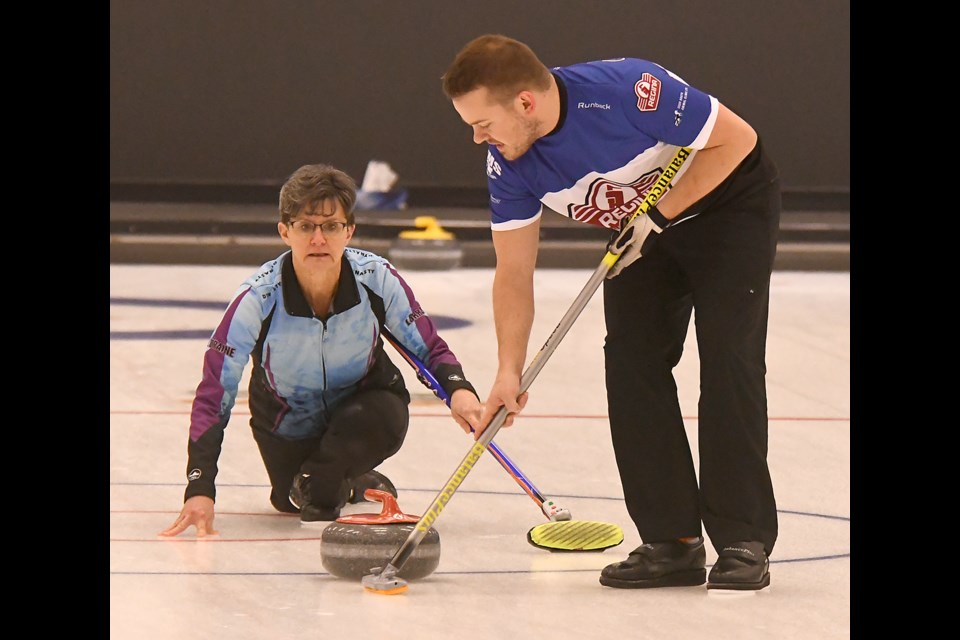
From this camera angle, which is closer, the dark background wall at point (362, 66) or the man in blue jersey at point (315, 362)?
the man in blue jersey at point (315, 362)

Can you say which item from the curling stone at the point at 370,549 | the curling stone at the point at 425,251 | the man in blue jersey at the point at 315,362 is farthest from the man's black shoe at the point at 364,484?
the curling stone at the point at 425,251

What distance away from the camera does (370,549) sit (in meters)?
2.74

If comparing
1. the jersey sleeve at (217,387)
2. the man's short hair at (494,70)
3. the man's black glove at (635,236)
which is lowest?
the jersey sleeve at (217,387)

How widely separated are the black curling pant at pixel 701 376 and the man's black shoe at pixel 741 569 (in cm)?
2

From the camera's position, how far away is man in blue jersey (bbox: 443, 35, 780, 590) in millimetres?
2621

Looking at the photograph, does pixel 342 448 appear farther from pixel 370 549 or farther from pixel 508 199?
pixel 508 199

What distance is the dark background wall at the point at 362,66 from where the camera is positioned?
9.97 metres

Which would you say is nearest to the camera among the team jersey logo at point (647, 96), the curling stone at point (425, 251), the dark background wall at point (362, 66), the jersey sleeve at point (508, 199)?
the team jersey logo at point (647, 96)

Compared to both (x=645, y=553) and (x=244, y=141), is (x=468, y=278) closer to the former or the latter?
(x=244, y=141)

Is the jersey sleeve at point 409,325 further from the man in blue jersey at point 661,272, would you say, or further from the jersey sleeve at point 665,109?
the jersey sleeve at point 665,109

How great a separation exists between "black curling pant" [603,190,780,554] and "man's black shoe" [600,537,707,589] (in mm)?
27

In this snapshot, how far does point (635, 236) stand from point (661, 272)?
6.2 inches

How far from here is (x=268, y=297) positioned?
3.16 meters
